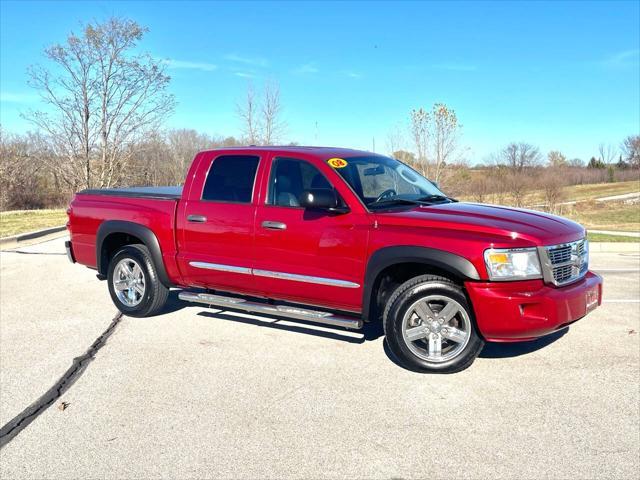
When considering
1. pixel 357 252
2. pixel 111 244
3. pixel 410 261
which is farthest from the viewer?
pixel 111 244

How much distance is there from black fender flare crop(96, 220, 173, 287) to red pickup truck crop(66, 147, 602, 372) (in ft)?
0.04

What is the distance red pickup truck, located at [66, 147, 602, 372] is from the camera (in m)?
4.16

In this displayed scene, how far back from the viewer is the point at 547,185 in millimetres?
22391

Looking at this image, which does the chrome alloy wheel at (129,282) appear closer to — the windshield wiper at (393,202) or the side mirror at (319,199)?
the side mirror at (319,199)

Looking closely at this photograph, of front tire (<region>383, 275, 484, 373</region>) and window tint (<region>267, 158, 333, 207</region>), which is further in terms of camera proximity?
window tint (<region>267, 158, 333, 207</region>)

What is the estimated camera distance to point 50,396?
397 cm

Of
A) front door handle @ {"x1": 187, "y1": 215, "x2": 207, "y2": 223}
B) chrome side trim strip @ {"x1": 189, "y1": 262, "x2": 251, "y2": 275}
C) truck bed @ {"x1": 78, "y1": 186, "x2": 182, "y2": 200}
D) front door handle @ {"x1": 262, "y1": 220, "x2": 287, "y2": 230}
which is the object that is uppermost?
truck bed @ {"x1": 78, "y1": 186, "x2": 182, "y2": 200}

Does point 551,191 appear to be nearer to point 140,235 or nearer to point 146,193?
point 146,193

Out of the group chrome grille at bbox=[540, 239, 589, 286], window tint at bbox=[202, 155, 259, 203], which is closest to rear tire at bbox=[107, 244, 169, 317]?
window tint at bbox=[202, 155, 259, 203]

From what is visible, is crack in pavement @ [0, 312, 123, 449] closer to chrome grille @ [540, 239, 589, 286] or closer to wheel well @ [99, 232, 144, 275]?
wheel well @ [99, 232, 144, 275]

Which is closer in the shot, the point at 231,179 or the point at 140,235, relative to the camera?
the point at 231,179

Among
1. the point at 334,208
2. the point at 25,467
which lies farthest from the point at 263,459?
the point at 334,208

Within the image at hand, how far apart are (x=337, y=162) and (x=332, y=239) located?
0.83 m

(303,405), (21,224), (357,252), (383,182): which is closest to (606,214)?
(21,224)
